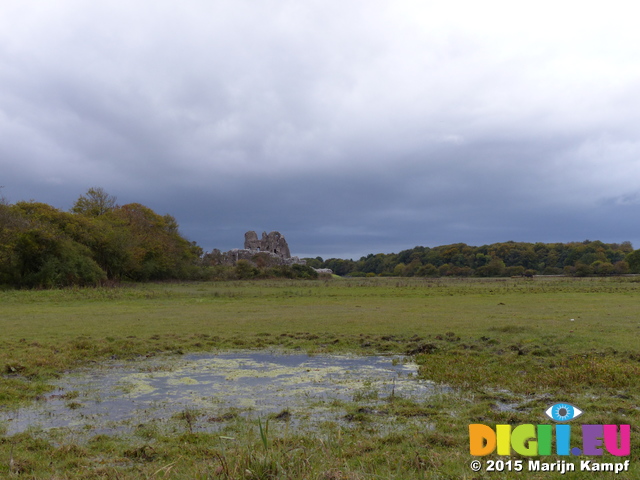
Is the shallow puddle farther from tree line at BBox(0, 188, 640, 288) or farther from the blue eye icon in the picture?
tree line at BBox(0, 188, 640, 288)

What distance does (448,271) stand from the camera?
132625 millimetres

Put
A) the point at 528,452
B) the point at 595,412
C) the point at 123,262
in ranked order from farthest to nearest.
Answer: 1. the point at 123,262
2. the point at 595,412
3. the point at 528,452

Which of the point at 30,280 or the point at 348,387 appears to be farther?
the point at 30,280

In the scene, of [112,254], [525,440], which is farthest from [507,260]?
[525,440]

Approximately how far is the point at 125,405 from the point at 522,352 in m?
11.3

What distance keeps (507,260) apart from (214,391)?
152 meters

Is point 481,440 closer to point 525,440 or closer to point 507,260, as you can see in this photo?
point 525,440

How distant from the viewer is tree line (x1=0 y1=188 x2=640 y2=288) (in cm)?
4659

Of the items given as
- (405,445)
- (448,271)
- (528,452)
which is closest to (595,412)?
(528,452)

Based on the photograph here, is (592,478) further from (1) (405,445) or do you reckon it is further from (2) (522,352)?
(2) (522,352)

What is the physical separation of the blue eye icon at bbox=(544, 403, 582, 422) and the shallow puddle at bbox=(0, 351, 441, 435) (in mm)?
2453

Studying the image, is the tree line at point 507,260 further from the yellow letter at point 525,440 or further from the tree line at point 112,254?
the yellow letter at point 525,440

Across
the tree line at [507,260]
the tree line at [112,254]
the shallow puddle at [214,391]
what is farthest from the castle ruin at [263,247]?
the shallow puddle at [214,391]

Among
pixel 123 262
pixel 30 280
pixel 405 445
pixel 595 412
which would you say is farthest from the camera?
pixel 123 262
